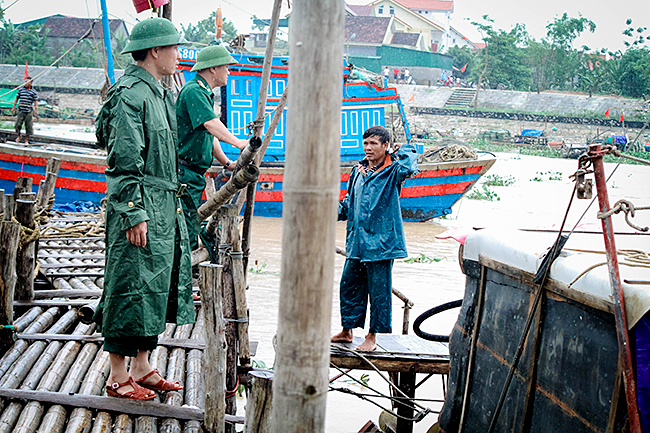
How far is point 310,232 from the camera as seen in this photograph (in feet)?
4.70

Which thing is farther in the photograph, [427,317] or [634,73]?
[634,73]

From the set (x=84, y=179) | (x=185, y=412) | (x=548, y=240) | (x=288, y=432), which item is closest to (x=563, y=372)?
(x=548, y=240)

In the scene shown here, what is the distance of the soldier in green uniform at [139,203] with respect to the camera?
105 inches

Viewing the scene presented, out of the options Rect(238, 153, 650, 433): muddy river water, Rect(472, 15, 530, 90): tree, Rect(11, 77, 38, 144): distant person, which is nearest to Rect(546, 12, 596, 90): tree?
Rect(472, 15, 530, 90): tree

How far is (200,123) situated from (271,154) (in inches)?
347

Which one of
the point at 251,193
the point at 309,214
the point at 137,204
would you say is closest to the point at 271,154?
the point at 251,193

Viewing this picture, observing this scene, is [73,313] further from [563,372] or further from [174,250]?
[563,372]

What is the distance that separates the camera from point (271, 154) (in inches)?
494

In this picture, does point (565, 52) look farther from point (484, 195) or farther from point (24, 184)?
point (24, 184)

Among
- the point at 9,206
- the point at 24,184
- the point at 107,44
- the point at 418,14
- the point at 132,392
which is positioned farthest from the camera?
the point at 418,14

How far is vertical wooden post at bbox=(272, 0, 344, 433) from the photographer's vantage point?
1.39 metres

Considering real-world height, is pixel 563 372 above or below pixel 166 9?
below

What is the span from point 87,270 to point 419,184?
9.08 metres

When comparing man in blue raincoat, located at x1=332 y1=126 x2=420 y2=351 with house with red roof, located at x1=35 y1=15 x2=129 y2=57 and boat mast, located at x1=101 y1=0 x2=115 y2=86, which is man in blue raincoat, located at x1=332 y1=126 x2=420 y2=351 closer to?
boat mast, located at x1=101 y1=0 x2=115 y2=86
